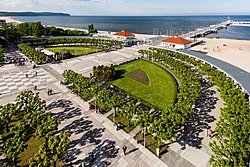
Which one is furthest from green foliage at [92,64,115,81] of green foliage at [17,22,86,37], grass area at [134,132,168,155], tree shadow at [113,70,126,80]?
green foliage at [17,22,86,37]

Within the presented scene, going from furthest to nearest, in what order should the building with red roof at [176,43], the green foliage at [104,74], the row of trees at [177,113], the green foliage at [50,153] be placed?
the building with red roof at [176,43], the green foliage at [104,74], the row of trees at [177,113], the green foliage at [50,153]

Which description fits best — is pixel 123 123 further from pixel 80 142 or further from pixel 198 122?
pixel 198 122

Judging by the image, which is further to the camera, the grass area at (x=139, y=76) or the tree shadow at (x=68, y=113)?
the grass area at (x=139, y=76)

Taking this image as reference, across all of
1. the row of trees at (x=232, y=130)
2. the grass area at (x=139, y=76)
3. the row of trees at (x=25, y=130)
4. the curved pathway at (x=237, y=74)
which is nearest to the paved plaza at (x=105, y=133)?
the row of trees at (x=232, y=130)

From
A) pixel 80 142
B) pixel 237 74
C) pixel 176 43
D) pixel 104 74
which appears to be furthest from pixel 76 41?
pixel 80 142

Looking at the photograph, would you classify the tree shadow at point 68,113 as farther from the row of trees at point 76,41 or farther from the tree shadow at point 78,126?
the row of trees at point 76,41

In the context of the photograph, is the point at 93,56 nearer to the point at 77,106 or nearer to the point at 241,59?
the point at 77,106

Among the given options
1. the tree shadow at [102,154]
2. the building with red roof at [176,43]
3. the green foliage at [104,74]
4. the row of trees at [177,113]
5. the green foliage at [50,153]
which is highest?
the building with red roof at [176,43]

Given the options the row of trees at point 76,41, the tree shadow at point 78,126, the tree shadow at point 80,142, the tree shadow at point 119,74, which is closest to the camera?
the tree shadow at point 80,142
